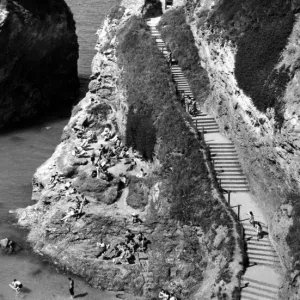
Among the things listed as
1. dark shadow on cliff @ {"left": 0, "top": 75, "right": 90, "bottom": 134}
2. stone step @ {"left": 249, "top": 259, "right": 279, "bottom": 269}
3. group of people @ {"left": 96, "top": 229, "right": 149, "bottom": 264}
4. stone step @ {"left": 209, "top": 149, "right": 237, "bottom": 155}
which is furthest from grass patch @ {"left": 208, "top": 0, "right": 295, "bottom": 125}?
dark shadow on cliff @ {"left": 0, "top": 75, "right": 90, "bottom": 134}

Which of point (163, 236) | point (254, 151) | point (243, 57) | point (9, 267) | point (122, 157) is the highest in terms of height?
point (243, 57)

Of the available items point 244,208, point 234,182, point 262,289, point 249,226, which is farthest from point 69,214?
point 262,289

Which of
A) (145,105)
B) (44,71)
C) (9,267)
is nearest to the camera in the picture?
(9,267)

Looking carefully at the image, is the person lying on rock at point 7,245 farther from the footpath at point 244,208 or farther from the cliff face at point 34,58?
the cliff face at point 34,58

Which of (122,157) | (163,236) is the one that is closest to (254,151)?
(163,236)

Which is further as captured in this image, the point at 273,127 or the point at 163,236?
the point at 163,236

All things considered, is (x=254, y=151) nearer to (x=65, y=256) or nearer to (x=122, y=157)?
(x=122, y=157)
